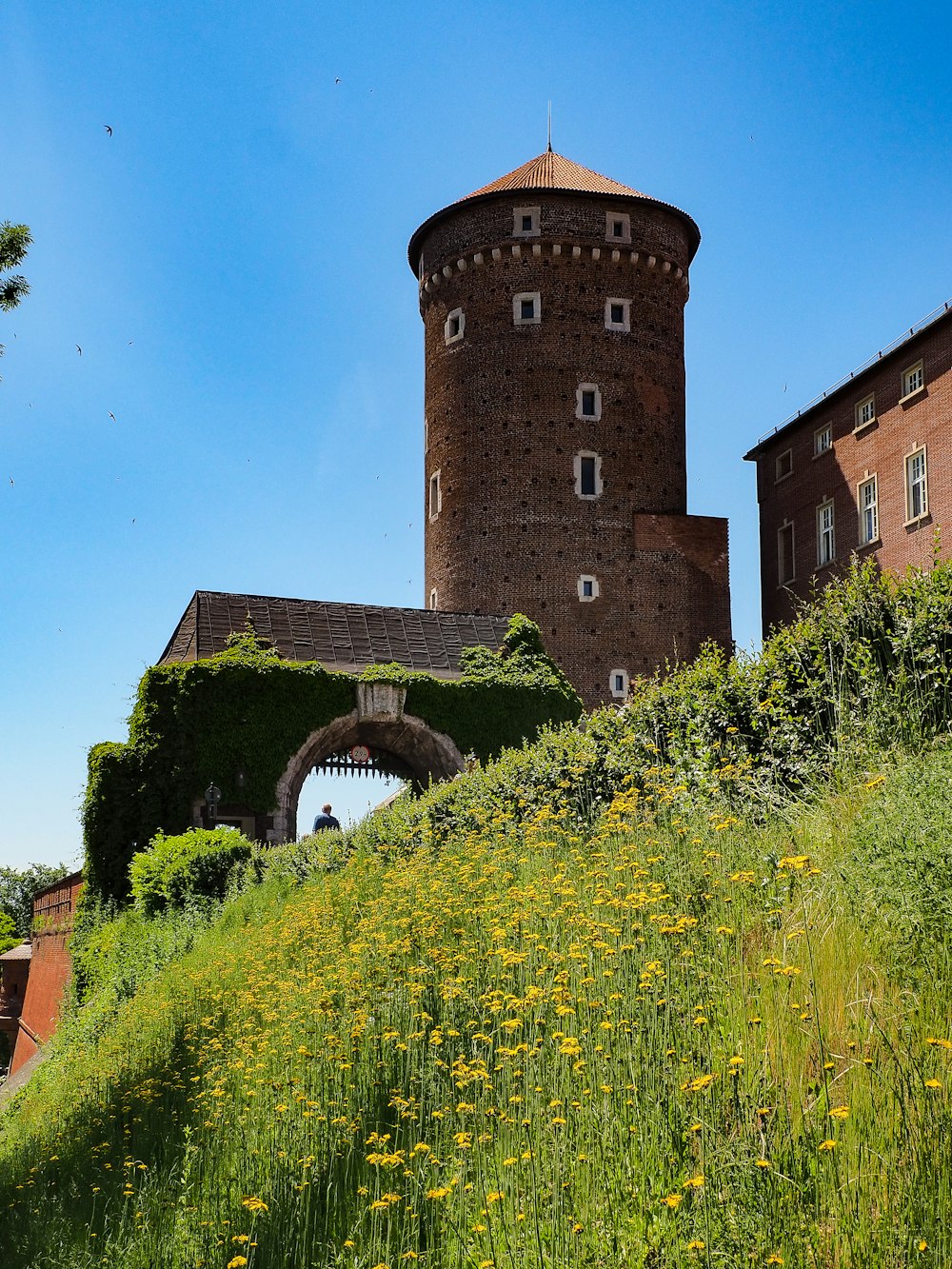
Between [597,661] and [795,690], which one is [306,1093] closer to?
[795,690]

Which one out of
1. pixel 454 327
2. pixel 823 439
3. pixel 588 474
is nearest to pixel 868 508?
pixel 823 439

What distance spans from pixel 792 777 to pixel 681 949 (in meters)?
3.51

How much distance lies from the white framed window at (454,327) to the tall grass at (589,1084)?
33082 millimetres

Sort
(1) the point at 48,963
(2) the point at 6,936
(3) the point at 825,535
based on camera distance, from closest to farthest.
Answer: (1) the point at 48,963
(3) the point at 825,535
(2) the point at 6,936

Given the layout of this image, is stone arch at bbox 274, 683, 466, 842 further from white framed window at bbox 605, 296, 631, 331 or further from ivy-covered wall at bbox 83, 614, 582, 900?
white framed window at bbox 605, 296, 631, 331

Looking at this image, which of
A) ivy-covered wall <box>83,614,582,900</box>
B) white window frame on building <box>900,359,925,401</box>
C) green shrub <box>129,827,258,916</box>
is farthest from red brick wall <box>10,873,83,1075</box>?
white window frame on building <box>900,359,925,401</box>

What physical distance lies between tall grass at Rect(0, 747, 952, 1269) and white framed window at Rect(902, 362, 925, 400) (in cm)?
2618

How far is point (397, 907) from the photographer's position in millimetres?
9422

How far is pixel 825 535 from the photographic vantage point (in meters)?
36.9

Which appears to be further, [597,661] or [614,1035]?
[597,661]

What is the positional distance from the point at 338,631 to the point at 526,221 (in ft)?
57.6

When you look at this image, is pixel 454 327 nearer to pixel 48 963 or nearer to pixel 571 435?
pixel 571 435

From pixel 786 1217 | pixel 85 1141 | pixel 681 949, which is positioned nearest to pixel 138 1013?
pixel 85 1141

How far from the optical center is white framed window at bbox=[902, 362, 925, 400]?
3241 cm
